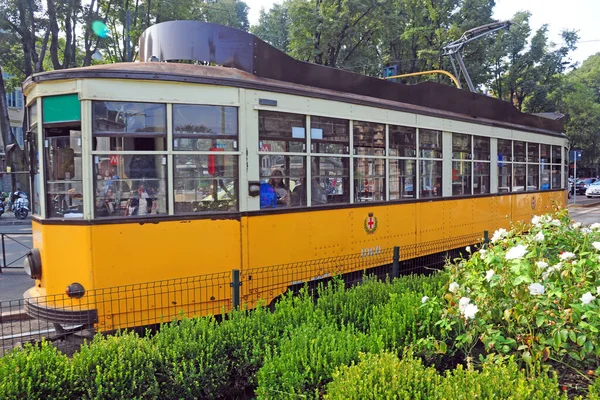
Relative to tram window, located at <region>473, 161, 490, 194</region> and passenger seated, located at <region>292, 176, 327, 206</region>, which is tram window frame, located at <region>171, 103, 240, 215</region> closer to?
passenger seated, located at <region>292, 176, 327, 206</region>

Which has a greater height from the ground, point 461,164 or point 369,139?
point 369,139

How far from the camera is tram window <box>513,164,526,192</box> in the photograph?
11.0 metres

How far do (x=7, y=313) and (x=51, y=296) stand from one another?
2432mm

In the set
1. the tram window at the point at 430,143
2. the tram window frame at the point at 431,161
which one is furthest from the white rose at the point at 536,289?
the tram window at the point at 430,143

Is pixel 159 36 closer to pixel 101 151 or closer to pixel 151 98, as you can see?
pixel 151 98

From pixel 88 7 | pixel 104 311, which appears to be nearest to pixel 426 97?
pixel 104 311

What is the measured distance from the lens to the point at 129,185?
5078 millimetres

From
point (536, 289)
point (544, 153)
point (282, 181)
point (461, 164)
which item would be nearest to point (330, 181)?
point (282, 181)

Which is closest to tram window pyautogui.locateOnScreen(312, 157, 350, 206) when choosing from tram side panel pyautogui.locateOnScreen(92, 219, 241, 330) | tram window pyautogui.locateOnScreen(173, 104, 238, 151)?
tram window pyautogui.locateOnScreen(173, 104, 238, 151)

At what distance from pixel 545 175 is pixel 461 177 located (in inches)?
176

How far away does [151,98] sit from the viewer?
203 inches

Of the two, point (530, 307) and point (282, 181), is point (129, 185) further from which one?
point (530, 307)

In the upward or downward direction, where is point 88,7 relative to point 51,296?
upward

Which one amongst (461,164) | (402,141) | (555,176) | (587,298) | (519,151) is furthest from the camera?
(555,176)
